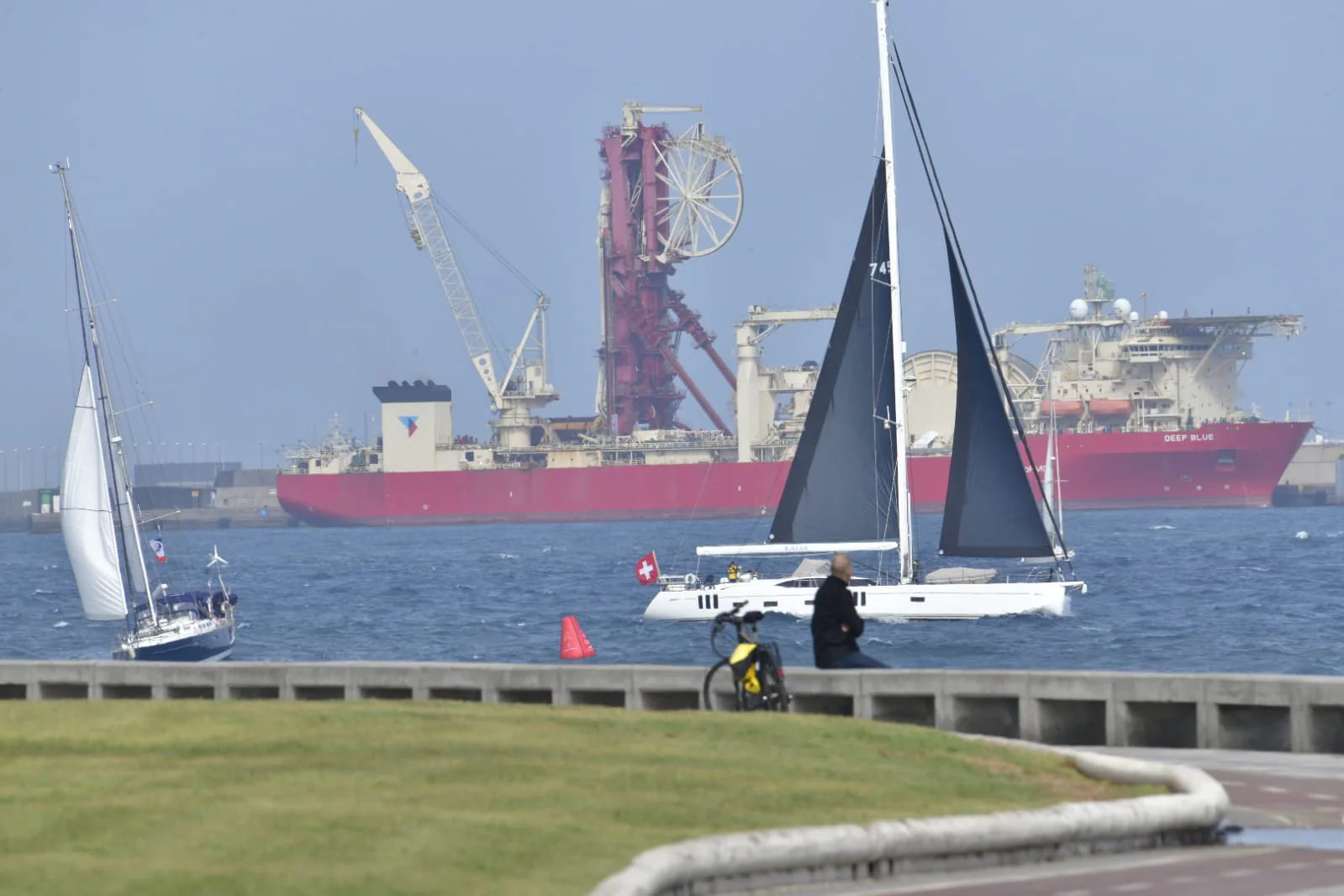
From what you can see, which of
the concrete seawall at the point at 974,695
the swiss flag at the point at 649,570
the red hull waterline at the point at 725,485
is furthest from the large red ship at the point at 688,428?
the concrete seawall at the point at 974,695

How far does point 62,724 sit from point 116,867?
468 centimetres

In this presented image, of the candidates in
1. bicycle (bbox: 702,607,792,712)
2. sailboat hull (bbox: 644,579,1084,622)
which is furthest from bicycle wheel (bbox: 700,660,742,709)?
sailboat hull (bbox: 644,579,1084,622)

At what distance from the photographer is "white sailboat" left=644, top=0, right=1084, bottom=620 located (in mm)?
38469

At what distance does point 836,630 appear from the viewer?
1477cm

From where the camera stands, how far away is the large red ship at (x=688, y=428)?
117 m

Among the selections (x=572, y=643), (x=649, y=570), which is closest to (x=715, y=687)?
(x=572, y=643)

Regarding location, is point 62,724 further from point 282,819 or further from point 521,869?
point 521,869

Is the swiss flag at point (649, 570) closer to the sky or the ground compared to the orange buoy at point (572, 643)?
A: closer to the sky

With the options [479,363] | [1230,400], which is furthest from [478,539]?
[1230,400]

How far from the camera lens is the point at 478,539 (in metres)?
118

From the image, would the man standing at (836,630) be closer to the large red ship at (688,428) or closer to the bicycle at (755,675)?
the bicycle at (755,675)

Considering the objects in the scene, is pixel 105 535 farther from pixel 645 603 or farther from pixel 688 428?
pixel 688 428

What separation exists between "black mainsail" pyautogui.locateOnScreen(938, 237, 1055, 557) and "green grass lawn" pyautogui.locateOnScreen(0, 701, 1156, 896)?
26.4 meters

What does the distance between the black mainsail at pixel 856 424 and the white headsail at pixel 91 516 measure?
1424 centimetres
